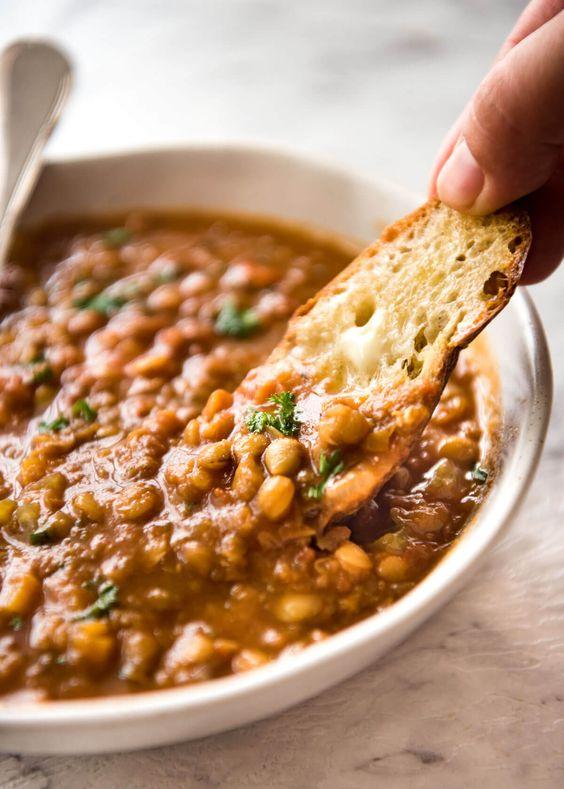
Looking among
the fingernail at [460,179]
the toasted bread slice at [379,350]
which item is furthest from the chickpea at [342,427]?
the fingernail at [460,179]

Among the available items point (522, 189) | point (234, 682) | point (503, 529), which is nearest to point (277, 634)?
point (234, 682)

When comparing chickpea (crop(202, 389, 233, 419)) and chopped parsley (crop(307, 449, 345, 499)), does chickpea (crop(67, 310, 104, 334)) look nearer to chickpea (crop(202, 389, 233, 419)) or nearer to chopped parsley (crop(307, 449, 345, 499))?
chickpea (crop(202, 389, 233, 419))

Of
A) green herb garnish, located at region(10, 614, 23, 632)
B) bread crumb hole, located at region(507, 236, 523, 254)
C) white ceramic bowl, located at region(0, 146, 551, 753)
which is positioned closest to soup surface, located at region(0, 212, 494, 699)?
green herb garnish, located at region(10, 614, 23, 632)

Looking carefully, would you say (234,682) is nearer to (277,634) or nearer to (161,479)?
(277,634)

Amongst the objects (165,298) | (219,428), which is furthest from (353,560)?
(165,298)

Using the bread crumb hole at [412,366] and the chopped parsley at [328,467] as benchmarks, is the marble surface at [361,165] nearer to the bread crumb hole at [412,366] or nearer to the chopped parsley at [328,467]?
the chopped parsley at [328,467]

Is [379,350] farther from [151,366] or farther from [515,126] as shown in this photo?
[151,366]
